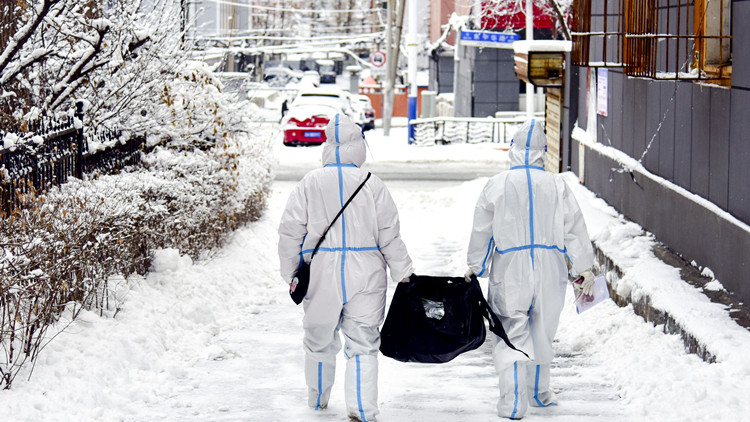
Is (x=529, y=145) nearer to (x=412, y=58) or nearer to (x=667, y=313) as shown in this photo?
(x=667, y=313)

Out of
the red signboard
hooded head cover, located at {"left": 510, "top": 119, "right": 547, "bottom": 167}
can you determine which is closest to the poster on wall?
hooded head cover, located at {"left": 510, "top": 119, "right": 547, "bottom": 167}

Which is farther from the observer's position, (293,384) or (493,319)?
(293,384)

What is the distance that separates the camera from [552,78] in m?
15.4

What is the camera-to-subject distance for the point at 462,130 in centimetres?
2808

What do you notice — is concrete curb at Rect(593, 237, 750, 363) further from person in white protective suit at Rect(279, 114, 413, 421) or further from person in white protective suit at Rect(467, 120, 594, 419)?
person in white protective suit at Rect(279, 114, 413, 421)

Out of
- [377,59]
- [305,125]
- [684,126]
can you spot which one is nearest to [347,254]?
[684,126]

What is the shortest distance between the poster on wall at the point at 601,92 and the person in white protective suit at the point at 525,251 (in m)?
6.68

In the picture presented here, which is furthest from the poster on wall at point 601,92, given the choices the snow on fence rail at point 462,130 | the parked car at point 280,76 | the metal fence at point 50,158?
the parked car at point 280,76

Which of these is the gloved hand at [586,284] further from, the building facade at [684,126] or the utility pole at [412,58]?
the utility pole at [412,58]

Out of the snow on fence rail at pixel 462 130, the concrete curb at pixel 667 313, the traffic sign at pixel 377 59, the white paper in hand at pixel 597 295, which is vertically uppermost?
the traffic sign at pixel 377 59

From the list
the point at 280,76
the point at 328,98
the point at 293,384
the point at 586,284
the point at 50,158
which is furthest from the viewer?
the point at 280,76

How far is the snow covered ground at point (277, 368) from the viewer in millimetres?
5602

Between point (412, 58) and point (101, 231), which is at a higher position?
point (412, 58)

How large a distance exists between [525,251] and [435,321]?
2.11 ft
